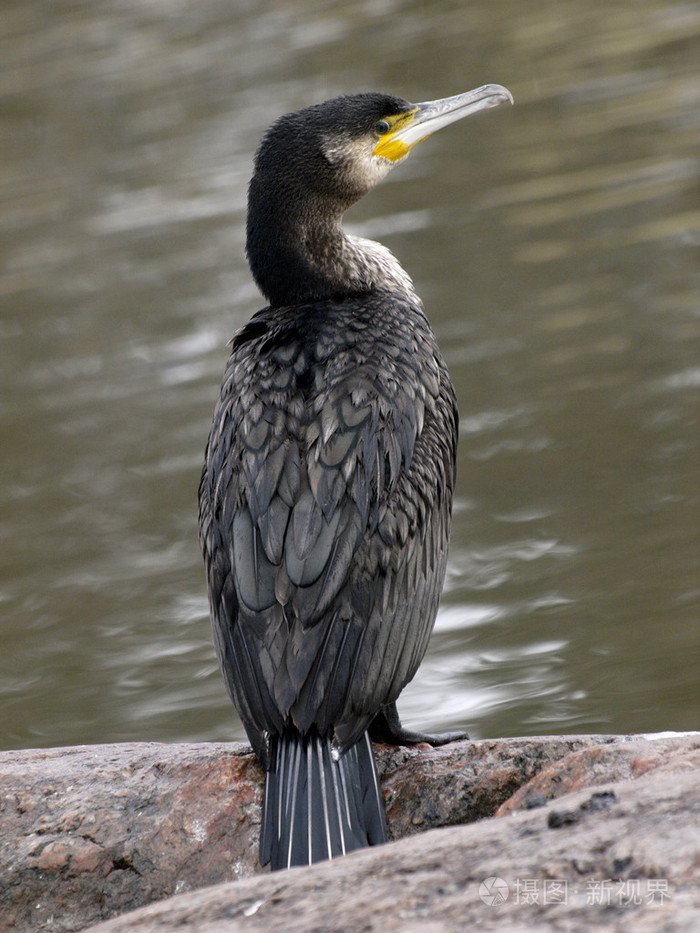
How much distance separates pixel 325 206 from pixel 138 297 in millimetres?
5393

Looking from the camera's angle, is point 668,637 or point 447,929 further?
point 668,637

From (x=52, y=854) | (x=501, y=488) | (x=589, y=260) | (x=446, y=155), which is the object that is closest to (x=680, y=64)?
(x=446, y=155)

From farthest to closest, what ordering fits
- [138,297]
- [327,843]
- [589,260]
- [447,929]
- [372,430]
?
[138,297]
[589,260]
[372,430]
[327,843]
[447,929]

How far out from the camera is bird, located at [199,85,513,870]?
2.82 m

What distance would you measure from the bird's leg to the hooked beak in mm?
1690

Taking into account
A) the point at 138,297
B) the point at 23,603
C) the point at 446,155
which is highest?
the point at 446,155

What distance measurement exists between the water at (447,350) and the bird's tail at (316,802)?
5.91 ft

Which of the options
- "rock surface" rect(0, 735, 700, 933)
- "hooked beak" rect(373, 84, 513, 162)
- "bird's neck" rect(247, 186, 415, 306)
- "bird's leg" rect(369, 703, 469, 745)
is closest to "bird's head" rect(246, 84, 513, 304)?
"bird's neck" rect(247, 186, 415, 306)

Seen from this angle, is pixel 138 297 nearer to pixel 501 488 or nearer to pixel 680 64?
pixel 501 488

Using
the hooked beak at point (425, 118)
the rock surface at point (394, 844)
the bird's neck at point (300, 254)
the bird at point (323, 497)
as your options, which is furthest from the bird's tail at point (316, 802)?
the hooked beak at point (425, 118)

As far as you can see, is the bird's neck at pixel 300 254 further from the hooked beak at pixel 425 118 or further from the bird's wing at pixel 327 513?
the hooked beak at pixel 425 118

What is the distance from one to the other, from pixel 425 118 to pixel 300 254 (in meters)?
0.70

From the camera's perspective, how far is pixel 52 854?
2.92 meters

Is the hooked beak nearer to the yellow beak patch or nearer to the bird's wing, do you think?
the yellow beak patch
